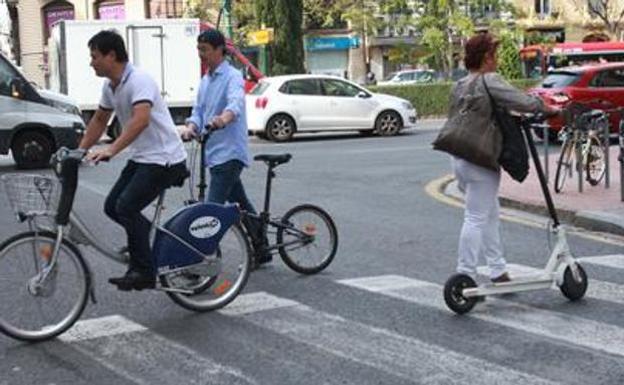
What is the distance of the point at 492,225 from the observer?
655 centimetres

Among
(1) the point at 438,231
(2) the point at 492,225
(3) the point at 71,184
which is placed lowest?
(1) the point at 438,231

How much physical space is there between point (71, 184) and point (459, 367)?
2448mm

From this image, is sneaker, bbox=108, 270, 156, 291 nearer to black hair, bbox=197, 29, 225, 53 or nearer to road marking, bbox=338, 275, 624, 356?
road marking, bbox=338, 275, 624, 356

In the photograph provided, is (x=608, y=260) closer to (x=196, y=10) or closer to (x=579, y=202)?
(x=579, y=202)

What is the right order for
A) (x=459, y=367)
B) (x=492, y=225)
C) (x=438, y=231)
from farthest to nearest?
(x=438, y=231)
(x=492, y=225)
(x=459, y=367)

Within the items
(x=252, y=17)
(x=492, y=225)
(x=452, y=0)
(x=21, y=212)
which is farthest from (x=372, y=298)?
(x=252, y=17)

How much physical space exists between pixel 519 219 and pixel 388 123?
41.7 ft

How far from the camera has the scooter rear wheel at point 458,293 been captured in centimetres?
623

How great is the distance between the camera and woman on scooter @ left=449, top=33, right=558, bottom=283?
6164mm

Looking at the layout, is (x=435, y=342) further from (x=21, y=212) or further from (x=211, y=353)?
(x=21, y=212)

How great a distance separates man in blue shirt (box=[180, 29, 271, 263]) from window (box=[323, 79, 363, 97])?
15255mm

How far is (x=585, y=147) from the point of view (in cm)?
1241

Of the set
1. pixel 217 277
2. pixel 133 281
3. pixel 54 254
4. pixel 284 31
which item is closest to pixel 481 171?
pixel 217 277

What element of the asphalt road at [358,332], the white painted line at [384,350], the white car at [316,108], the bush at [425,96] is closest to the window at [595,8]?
the bush at [425,96]
